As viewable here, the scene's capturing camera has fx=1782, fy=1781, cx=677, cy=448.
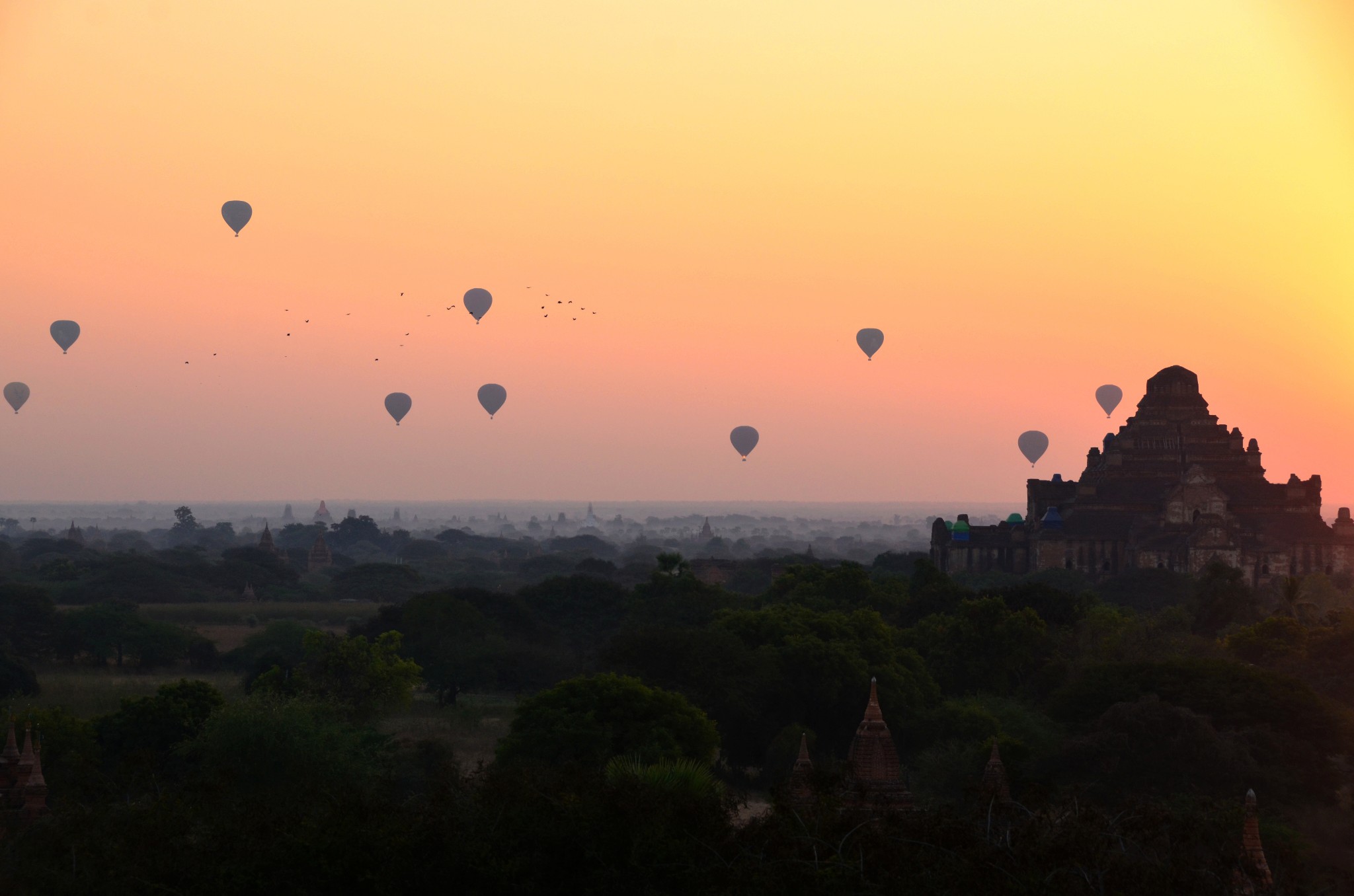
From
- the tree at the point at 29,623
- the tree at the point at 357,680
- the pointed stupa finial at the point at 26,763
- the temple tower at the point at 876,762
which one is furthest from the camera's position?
the tree at the point at 29,623

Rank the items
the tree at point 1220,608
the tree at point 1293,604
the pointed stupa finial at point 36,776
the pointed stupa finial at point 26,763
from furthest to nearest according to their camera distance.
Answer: the tree at point 1220,608 → the tree at point 1293,604 → the pointed stupa finial at point 26,763 → the pointed stupa finial at point 36,776

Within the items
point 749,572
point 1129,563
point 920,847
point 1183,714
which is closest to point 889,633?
point 1183,714

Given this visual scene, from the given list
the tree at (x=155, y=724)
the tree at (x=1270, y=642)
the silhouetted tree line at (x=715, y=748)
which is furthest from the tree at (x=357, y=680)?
the tree at (x=1270, y=642)

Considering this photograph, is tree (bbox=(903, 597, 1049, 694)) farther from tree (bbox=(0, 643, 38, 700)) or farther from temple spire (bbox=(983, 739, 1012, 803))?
tree (bbox=(0, 643, 38, 700))

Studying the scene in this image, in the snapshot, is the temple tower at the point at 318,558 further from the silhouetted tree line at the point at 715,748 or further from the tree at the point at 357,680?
the tree at the point at 357,680

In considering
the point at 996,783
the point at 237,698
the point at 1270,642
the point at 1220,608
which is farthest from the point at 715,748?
the point at 1220,608

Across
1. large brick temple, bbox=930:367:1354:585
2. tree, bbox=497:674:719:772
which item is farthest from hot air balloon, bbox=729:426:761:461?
tree, bbox=497:674:719:772

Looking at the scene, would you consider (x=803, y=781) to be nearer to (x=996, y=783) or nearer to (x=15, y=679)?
(x=996, y=783)

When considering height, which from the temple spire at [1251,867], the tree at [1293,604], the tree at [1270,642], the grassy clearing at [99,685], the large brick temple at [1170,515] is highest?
the large brick temple at [1170,515]
